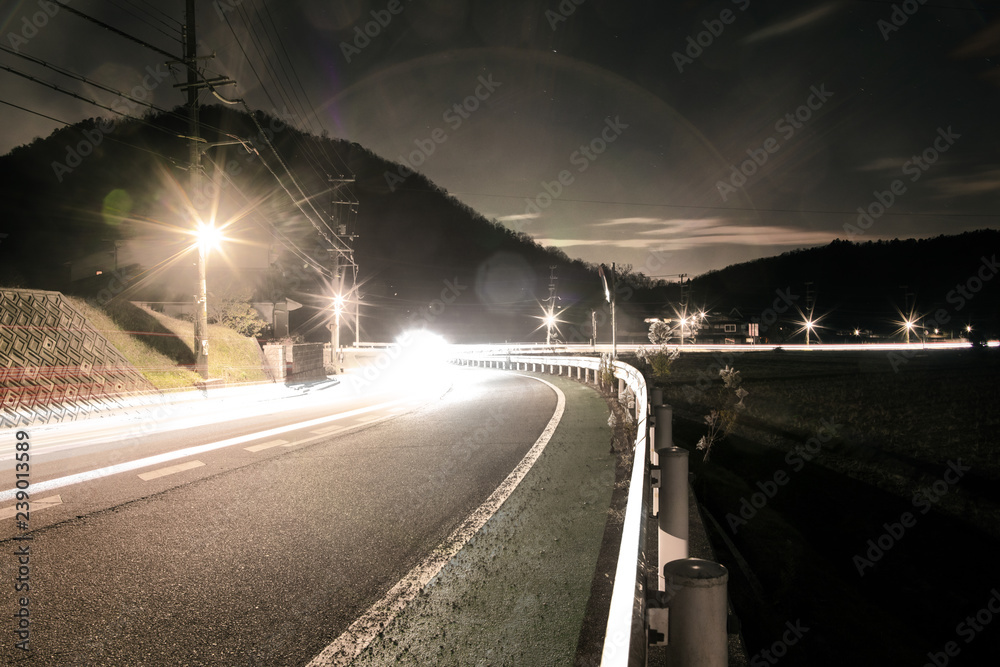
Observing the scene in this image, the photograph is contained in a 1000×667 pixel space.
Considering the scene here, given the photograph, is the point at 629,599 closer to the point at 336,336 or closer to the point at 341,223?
the point at 336,336

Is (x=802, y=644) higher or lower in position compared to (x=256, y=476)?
lower

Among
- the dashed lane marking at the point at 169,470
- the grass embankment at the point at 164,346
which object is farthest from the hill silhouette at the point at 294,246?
the dashed lane marking at the point at 169,470

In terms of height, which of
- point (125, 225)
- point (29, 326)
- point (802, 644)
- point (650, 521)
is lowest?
point (802, 644)

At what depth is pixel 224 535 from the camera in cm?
410

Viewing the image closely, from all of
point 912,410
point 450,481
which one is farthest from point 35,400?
point 912,410

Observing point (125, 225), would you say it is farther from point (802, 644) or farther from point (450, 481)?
point (802, 644)

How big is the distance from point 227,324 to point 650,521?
28.1 meters

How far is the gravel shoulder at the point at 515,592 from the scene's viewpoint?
2.59 meters

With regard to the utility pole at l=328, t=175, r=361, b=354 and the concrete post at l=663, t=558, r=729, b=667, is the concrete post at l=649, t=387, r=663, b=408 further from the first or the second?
the utility pole at l=328, t=175, r=361, b=354

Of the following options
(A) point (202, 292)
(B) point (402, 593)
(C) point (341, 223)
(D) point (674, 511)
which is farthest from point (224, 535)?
(C) point (341, 223)

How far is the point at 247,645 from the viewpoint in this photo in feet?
8.46

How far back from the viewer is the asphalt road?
268 cm

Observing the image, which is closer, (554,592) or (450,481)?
(554,592)

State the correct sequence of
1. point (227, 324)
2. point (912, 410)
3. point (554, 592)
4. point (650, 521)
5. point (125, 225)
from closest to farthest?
1. point (554, 592)
2. point (650, 521)
3. point (912, 410)
4. point (227, 324)
5. point (125, 225)
